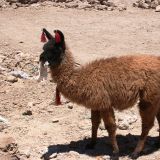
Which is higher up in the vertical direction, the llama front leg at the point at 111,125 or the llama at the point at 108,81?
the llama at the point at 108,81

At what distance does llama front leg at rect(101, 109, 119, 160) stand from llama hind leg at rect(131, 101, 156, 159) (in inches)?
11.6

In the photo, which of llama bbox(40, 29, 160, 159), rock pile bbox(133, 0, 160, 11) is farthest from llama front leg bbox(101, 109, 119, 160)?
rock pile bbox(133, 0, 160, 11)

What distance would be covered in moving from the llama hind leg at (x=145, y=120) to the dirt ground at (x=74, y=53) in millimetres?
147

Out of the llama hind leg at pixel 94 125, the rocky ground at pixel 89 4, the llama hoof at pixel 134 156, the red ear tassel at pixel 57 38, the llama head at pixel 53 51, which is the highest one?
the red ear tassel at pixel 57 38

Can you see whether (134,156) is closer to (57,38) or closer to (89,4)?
(57,38)

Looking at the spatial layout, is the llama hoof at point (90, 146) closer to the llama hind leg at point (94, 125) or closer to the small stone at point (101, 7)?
the llama hind leg at point (94, 125)

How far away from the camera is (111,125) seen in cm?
859

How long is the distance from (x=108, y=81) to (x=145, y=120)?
0.89 meters

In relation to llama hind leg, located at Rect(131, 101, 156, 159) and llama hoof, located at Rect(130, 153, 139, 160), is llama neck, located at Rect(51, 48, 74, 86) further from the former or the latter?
llama hoof, located at Rect(130, 153, 139, 160)

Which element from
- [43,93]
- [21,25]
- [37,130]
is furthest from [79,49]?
[37,130]

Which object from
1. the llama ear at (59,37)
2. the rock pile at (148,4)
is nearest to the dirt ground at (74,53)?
the rock pile at (148,4)

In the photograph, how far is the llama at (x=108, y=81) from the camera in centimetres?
841

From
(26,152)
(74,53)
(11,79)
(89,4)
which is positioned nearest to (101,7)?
(89,4)

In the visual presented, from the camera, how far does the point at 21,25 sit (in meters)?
19.9
